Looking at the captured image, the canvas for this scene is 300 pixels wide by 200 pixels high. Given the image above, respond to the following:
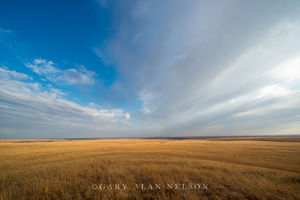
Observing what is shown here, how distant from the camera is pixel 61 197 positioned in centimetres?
534

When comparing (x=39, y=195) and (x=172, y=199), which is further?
(x=39, y=195)

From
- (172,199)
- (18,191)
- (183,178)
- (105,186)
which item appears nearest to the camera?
(172,199)

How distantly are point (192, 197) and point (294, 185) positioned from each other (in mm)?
7055

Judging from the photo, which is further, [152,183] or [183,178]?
[183,178]

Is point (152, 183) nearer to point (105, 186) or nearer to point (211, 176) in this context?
point (105, 186)

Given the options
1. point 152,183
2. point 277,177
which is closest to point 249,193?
point 277,177

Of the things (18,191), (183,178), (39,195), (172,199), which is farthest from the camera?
(183,178)

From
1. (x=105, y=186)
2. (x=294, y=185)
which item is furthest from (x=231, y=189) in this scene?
(x=105, y=186)

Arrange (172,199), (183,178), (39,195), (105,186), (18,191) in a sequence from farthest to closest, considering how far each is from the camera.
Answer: (183,178) → (105,186) → (18,191) → (39,195) → (172,199)

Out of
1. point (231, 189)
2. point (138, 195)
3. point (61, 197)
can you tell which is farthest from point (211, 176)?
point (61, 197)

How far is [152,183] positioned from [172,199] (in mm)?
2001

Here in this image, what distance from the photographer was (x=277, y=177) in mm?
7691

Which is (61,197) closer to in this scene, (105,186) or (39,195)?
(39,195)

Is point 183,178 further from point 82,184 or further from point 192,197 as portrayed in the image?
point 82,184
